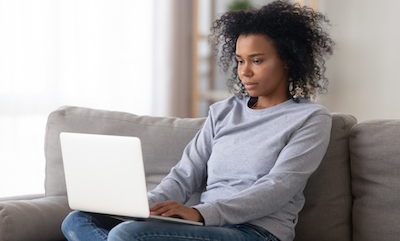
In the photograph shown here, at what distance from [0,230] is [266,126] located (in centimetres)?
84

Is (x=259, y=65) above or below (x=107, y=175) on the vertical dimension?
above

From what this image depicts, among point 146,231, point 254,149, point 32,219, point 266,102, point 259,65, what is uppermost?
point 259,65

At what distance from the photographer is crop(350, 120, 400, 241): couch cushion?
144cm

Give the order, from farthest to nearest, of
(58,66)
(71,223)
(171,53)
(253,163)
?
(171,53) → (58,66) → (253,163) → (71,223)

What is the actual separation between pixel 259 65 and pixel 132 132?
55 centimetres

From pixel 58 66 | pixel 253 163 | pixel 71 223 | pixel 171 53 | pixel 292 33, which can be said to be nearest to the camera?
pixel 71 223

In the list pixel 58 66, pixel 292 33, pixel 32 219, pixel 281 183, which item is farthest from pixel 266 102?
pixel 58 66

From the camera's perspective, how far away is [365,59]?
3.38 meters

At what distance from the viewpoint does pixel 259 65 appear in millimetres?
1518

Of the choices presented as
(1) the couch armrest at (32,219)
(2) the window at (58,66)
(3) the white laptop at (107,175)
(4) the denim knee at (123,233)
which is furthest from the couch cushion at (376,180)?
(2) the window at (58,66)

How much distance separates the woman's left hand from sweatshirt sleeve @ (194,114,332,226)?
2 centimetres

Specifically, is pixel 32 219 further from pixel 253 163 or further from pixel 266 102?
pixel 266 102

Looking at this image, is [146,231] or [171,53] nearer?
[146,231]

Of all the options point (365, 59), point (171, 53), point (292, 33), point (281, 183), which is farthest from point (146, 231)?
point (365, 59)
